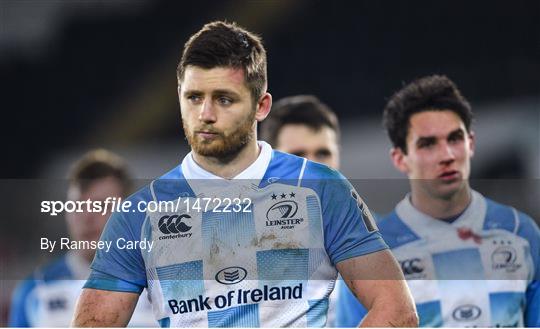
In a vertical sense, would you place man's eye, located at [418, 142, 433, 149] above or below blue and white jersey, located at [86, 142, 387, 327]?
above

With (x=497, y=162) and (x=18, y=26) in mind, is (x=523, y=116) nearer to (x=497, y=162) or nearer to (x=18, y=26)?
(x=497, y=162)

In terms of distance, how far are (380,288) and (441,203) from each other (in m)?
0.81

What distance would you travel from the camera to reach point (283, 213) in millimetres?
4223

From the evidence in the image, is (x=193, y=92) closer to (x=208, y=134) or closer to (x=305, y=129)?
(x=208, y=134)

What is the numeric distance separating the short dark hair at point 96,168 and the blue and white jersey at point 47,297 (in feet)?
1.56

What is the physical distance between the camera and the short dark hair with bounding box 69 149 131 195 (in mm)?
4414

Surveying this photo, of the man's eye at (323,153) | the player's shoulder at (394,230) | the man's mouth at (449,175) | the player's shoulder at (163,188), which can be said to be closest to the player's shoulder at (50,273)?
the player's shoulder at (163,188)

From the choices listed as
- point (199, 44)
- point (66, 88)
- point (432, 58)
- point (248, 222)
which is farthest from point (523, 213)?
point (66, 88)

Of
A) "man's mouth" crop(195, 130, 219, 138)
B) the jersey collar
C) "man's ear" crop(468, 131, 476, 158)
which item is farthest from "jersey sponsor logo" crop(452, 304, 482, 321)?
"man's mouth" crop(195, 130, 219, 138)

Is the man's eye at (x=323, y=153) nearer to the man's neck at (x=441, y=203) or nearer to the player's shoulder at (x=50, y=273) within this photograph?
the man's neck at (x=441, y=203)

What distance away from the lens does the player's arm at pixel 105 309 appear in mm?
4020

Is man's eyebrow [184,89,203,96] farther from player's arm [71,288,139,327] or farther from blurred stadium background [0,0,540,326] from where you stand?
player's arm [71,288,139,327]

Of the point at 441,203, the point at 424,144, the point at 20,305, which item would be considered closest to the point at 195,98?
the point at 424,144

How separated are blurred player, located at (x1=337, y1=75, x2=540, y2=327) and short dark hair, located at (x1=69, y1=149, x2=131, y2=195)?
0.92 meters
